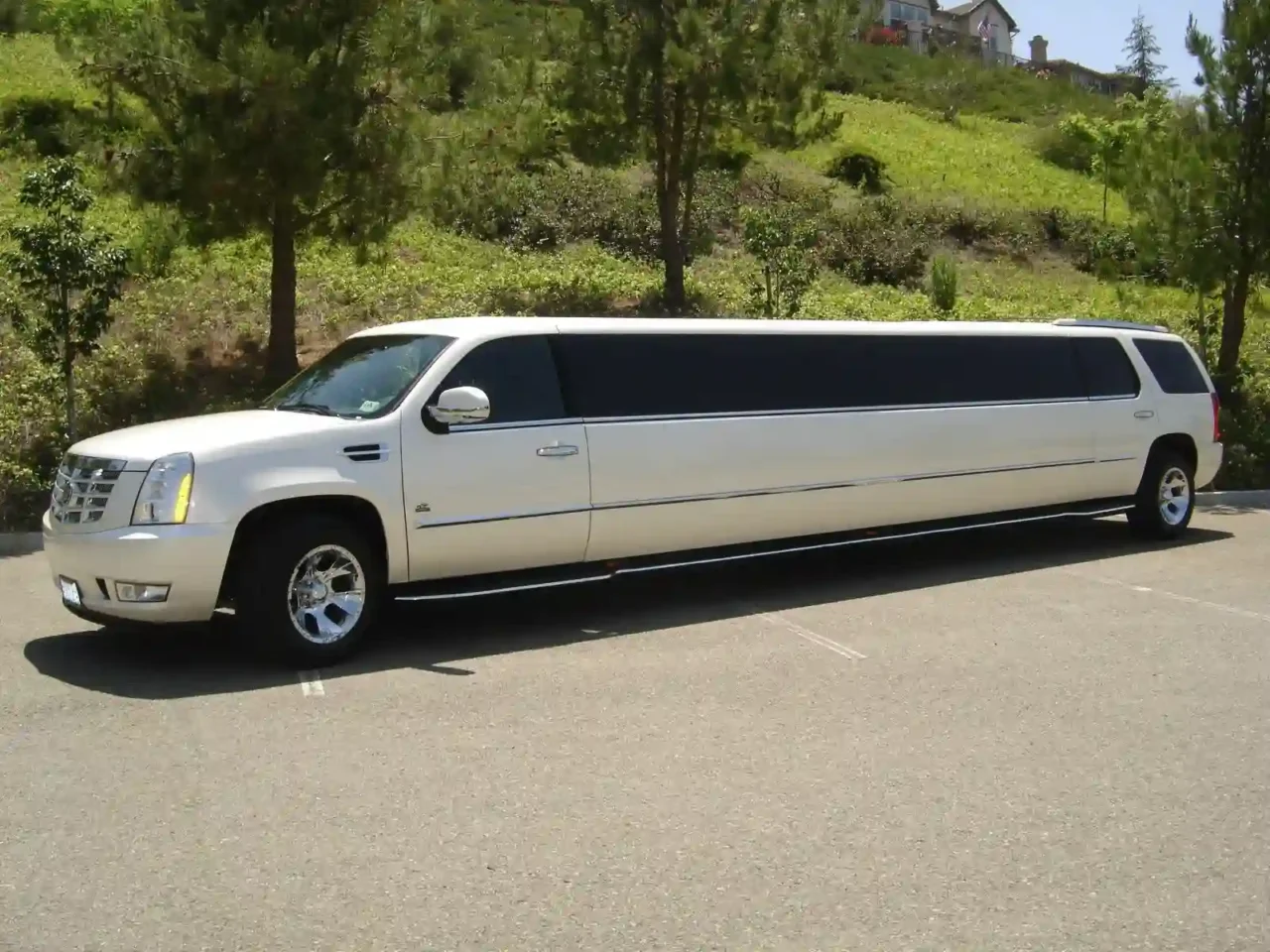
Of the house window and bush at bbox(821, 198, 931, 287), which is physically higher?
the house window

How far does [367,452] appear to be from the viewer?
7.81 metres

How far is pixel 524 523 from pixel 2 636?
3.25m

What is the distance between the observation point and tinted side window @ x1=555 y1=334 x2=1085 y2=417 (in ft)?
29.2

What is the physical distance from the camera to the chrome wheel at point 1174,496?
1238cm

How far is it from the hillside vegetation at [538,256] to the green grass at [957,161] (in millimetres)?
165

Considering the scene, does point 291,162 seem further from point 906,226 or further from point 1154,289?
point 906,226

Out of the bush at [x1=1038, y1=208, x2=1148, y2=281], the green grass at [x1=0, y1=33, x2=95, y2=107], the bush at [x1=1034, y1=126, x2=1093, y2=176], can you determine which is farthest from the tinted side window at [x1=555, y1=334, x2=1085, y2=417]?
the bush at [x1=1034, y1=126, x2=1093, y2=176]

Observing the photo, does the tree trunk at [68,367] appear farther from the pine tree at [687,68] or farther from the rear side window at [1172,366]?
the rear side window at [1172,366]

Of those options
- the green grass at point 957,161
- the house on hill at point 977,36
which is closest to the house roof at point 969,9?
the house on hill at point 977,36

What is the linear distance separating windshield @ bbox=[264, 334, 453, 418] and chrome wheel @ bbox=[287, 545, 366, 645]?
2.87ft

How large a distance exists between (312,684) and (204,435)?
4.91ft

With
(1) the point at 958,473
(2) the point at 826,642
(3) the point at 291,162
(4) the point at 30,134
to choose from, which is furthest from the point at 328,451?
(4) the point at 30,134

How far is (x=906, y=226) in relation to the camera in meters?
28.9

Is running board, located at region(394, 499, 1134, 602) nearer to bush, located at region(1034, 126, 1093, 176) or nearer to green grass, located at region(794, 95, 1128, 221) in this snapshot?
green grass, located at region(794, 95, 1128, 221)
